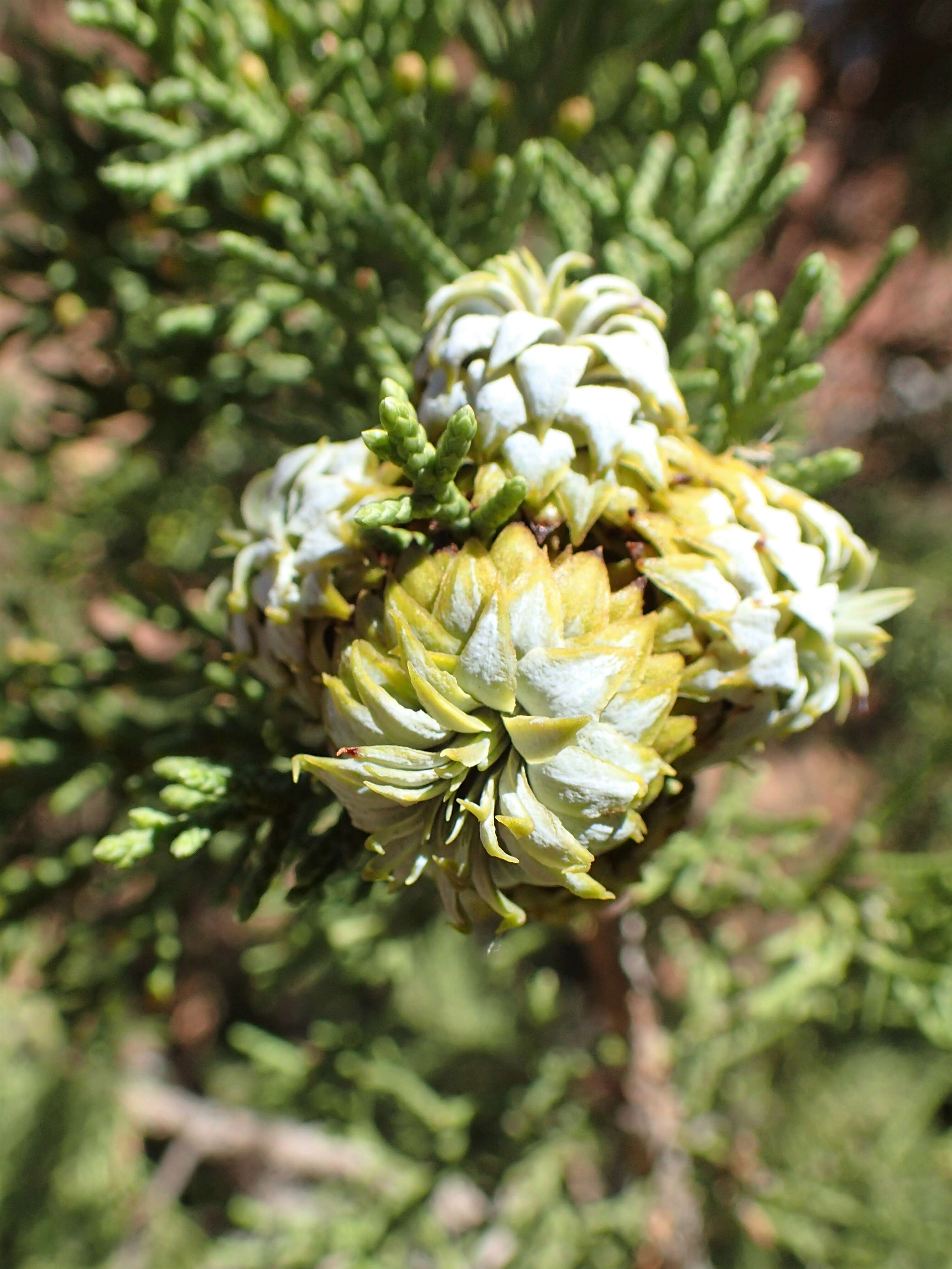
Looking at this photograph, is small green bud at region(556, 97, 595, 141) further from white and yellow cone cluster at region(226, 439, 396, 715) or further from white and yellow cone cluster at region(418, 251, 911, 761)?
white and yellow cone cluster at region(226, 439, 396, 715)

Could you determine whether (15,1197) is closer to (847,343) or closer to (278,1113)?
(278,1113)

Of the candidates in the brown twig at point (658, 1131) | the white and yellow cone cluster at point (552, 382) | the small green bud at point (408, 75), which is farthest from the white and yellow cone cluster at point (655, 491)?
the brown twig at point (658, 1131)

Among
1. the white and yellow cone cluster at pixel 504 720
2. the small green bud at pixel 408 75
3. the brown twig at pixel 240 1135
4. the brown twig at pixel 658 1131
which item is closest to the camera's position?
the white and yellow cone cluster at pixel 504 720

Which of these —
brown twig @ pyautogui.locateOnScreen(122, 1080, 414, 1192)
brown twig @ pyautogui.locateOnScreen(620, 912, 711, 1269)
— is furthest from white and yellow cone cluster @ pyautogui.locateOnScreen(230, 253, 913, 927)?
brown twig @ pyautogui.locateOnScreen(122, 1080, 414, 1192)

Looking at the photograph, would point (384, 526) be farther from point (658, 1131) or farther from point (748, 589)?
point (658, 1131)

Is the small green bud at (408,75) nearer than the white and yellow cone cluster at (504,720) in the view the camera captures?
No

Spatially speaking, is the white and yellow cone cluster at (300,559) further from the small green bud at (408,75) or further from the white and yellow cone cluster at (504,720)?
the small green bud at (408,75)
